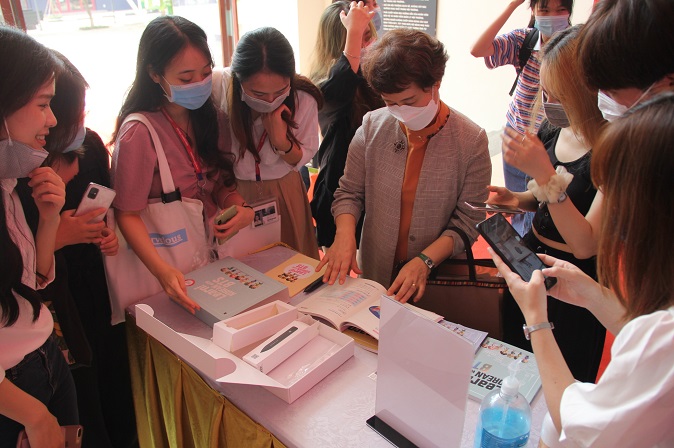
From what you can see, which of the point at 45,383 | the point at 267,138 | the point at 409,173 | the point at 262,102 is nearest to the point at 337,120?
the point at 267,138

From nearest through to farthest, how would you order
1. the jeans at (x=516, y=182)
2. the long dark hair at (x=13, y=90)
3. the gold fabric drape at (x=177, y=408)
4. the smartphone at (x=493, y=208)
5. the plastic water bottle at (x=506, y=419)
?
the plastic water bottle at (x=506, y=419) < the long dark hair at (x=13, y=90) < the gold fabric drape at (x=177, y=408) < the smartphone at (x=493, y=208) < the jeans at (x=516, y=182)

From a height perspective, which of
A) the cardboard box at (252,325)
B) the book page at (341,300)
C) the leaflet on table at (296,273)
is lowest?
the leaflet on table at (296,273)

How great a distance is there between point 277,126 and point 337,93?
1.27 ft

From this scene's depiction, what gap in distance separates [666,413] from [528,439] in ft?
1.22

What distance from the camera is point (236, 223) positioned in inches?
63.4

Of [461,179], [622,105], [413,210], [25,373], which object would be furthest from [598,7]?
[25,373]

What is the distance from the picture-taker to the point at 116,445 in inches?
72.3

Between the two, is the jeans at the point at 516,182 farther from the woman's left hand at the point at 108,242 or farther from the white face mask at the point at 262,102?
the woman's left hand at the point at 108,242

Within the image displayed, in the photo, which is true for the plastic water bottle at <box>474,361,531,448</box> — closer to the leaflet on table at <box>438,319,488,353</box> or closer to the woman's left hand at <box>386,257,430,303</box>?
the leaflet on table at <box>438,319,488,353</box>

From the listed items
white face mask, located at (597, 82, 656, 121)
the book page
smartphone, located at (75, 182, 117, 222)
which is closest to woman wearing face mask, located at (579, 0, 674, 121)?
white face mask, located at (597, 82, 656, 121)

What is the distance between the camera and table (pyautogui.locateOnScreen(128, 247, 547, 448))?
105cm

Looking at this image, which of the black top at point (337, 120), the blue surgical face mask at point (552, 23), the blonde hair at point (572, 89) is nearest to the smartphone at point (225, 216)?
the black top at point (337, 120)

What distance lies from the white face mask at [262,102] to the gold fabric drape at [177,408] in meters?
0.80

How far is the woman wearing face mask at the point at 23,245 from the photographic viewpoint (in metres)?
1.04
